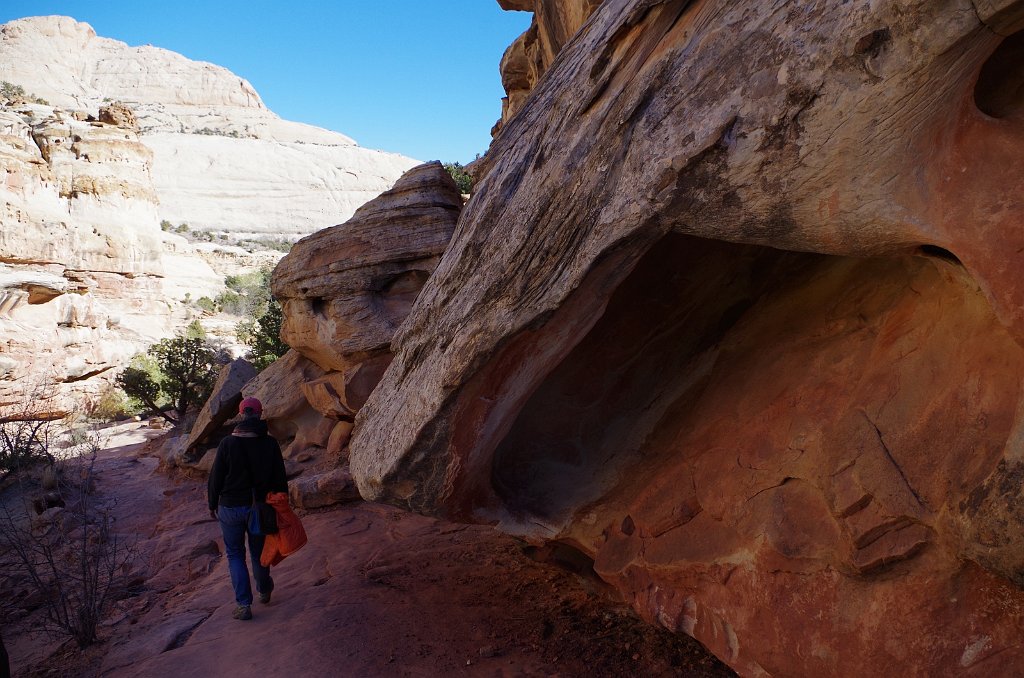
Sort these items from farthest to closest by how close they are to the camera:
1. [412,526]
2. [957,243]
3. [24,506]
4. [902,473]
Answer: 1. [24,506]
2. [412,526]
3. [902,473]
4. [957,243]

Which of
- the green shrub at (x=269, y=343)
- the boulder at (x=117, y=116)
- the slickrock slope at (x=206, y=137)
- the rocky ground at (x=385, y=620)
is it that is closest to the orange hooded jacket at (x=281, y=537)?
the rocky ground at (x=385, y=620)

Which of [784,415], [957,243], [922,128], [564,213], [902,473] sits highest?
[564,213]

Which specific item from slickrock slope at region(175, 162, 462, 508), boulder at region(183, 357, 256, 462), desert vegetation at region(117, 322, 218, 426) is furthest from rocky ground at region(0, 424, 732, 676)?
desert vegetation at region(117, 322, 218, 426)

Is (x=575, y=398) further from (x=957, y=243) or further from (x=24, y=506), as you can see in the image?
(x=24, y=506)

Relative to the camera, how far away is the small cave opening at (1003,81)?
8.11ft

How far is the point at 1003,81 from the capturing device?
252 centimetres

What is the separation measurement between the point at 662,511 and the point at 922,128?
2.58 m

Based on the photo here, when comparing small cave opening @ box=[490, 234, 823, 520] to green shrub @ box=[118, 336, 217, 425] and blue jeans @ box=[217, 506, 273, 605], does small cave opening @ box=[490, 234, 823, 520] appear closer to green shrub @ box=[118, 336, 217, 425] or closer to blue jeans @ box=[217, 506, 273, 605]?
blue jeans @ box=[217, 506, 273, 605]

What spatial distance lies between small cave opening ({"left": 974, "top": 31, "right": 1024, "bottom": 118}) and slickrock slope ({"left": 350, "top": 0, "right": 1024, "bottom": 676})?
1cm

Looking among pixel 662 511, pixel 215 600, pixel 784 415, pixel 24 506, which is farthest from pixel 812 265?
pixel 24 506

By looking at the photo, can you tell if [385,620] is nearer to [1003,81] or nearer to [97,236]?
[1003,81]

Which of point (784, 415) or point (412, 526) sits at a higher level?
point (784, 415)

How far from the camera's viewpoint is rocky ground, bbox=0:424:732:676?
4039mm

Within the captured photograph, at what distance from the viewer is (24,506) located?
31.2 feet
